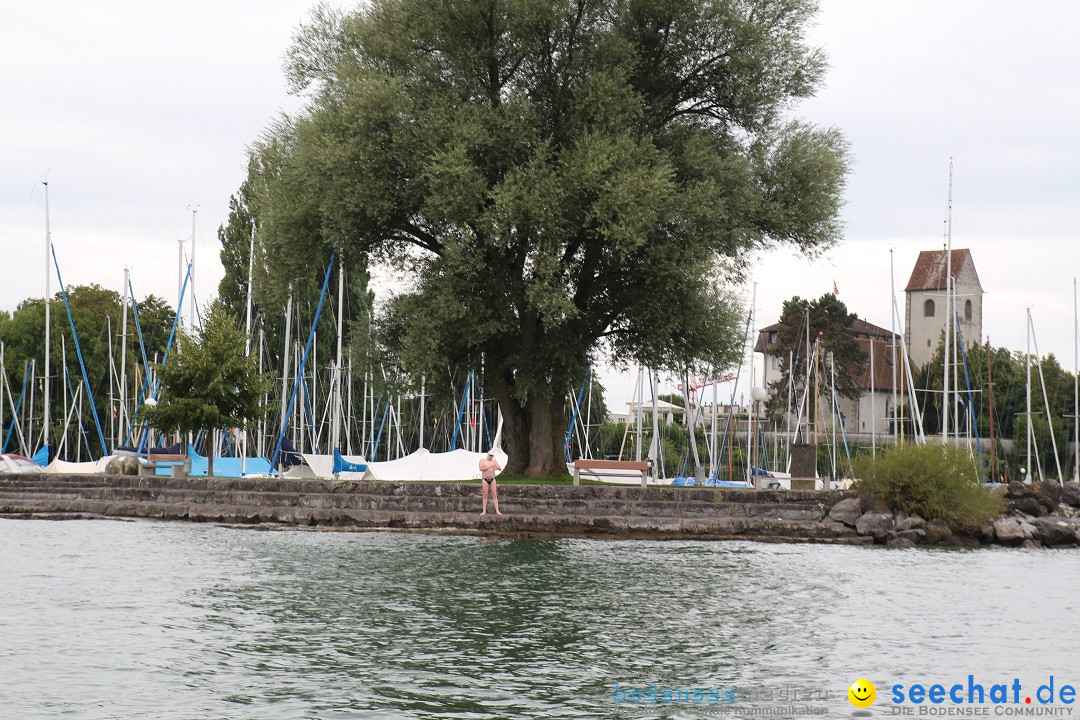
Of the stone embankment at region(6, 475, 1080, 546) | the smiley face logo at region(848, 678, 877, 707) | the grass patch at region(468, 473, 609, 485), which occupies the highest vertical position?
the grass patch at region(468, 473, 609, 485)

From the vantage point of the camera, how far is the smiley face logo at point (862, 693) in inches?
425

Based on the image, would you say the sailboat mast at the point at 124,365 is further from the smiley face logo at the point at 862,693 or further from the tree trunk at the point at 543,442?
the smiley face logo at the point at 862,693

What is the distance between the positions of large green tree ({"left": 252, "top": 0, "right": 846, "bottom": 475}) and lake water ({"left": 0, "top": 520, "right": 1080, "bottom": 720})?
836 cm

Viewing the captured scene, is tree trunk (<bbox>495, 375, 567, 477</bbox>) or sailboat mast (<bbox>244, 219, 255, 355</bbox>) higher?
sailboat mast (<bbox>244, 219, 255, 355</bbox>)

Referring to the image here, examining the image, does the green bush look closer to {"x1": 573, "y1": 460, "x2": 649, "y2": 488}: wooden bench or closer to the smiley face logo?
{"x1": 573, "y1": 460, "x2": 649, "y2": 488}: wooden bench

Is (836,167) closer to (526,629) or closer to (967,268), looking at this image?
(526,629)

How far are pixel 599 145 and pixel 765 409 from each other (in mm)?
76537

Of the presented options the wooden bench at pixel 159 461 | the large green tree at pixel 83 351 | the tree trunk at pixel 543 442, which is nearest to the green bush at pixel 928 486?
the tree trunk at pixel 543 442

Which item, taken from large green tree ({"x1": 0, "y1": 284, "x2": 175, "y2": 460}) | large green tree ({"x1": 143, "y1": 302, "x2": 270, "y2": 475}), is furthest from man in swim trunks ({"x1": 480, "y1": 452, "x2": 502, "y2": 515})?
large green tree ({"x1": 0, "y1": 284, "x2": 175, "y2": 460})

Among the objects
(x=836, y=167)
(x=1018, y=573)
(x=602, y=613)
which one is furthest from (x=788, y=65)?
(x=602, y=613)

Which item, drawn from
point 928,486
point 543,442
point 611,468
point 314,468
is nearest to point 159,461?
point 314,468

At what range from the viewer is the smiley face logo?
10.8 m

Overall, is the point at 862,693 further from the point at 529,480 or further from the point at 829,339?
the point at 829,339

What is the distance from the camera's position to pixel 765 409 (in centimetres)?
10275
